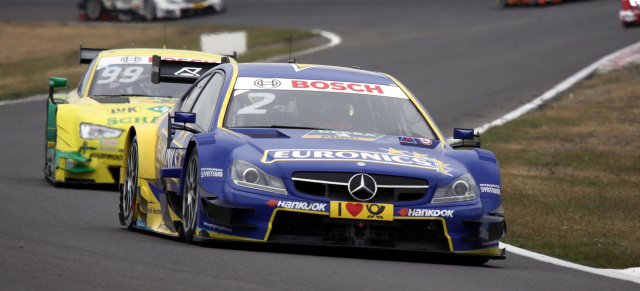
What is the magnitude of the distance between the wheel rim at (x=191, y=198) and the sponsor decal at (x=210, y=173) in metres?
0.18

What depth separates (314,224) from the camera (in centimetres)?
682

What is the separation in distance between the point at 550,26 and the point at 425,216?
25646 mm

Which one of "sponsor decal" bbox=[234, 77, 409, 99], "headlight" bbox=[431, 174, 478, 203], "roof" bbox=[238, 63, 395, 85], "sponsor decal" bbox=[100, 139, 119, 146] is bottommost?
"sponsor decal" bbox=[100, 139, 119, 146]

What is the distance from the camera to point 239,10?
1515 inches

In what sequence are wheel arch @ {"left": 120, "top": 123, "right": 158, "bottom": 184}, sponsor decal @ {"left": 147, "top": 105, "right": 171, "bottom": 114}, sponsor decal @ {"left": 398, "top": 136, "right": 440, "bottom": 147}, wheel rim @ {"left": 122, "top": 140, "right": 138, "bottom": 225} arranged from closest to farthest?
sponsor decal @ {"left": 398, "top": 136, "right": 440, "bottom": 147}
wheel arch @ {"left": 120, "top": 123, "right": 158, "bottom": 184}
wheel rim @ {"left": 122, "top": 140, "right": 138, "bottom": 225}
sponsor decal @ {"left": 147, "top": 105, "right": 171, "bottom": 114}

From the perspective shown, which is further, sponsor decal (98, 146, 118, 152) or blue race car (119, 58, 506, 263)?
sponsor decal (98, 146, 118, 152)

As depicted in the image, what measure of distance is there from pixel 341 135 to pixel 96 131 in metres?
4.71

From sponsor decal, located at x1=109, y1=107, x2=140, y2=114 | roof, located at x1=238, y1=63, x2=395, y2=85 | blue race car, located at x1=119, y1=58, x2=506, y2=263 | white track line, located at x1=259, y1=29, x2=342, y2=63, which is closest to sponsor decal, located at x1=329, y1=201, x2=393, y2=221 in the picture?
blue race car, located at x1=119, y1=58, x2=506, y2=263

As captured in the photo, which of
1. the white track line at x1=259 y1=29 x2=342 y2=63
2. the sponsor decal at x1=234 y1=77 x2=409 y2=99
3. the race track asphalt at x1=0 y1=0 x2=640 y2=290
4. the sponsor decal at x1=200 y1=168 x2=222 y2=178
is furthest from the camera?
the white track line at x1=259 y1=29 x2=342 y2=63

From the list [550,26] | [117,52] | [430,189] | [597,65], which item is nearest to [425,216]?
[430,189]

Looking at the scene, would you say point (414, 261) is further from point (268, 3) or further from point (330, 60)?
point (268, 3)

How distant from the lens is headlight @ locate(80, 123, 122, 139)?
458 inches

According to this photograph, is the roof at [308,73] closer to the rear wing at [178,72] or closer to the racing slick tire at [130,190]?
the racing slick tire at [130,190]

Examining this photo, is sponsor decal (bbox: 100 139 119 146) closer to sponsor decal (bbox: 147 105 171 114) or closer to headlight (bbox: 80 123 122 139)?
headlight (bbox: 80 123 122 139)
